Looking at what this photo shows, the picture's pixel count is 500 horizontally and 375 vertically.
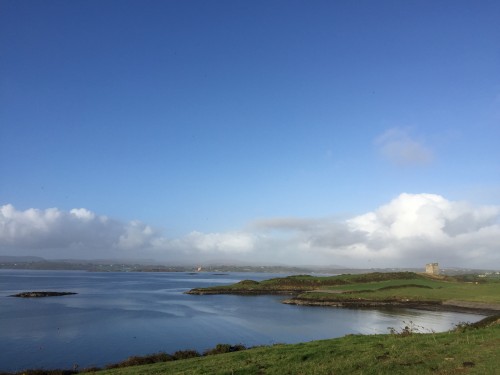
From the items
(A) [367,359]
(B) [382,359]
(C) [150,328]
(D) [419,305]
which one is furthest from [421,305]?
(A) [367,359]

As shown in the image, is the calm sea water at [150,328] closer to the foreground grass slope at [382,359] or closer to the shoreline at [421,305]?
the shoreline at [421,305]

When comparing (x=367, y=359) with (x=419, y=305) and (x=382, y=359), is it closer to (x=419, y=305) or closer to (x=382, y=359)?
(x=382, y=359)

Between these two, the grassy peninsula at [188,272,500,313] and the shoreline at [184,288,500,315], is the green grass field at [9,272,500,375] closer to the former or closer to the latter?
the shoreline at [184,288,500,315]

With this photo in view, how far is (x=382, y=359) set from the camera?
57.9 feet

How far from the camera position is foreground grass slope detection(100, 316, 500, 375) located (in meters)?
15.6

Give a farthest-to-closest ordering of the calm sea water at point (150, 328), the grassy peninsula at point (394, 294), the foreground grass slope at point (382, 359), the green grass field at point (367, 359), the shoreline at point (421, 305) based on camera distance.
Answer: the grassy peninsula at point (394, 294) → the shoreline at point (421, 305) → the calm sea water at point (150, 328) → the green grass field at point (367, 359) → the foreground grass slope at point (382, 359)

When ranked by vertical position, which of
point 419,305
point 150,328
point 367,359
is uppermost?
point 367,359

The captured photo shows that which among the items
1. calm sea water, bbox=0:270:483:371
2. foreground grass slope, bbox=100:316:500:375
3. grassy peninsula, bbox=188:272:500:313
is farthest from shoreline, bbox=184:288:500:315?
foreground grass slope, bbox=100:316:500:375

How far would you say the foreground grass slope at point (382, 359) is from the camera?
51.0 ft

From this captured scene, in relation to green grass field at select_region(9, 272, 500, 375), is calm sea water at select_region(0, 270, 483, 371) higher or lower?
lower

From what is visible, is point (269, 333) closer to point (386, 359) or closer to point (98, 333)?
point (98, 333)

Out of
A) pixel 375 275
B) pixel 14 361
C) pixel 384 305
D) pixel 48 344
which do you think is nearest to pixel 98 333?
pixel 48 344

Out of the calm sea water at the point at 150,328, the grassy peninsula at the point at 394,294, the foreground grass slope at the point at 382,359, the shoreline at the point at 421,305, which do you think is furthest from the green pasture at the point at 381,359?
the grassy peninsula at the point at 394,294

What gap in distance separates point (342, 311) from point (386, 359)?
60006 millimetres
